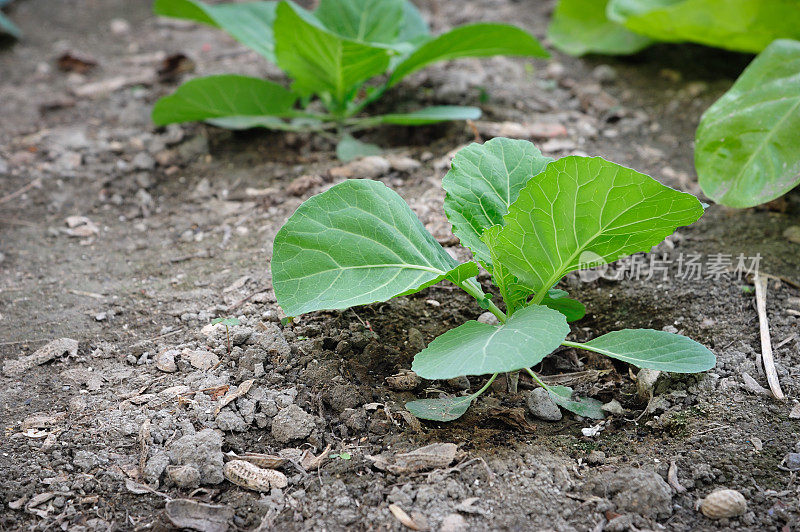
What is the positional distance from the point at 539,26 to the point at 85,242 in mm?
2173

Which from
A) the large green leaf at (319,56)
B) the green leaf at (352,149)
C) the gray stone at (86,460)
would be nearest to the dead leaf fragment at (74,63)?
the large green leaf at (319,56)

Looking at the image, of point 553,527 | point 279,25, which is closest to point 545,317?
point 553,527

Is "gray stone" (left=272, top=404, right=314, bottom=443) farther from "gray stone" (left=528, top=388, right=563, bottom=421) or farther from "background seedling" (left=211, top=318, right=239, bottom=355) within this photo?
"gray stone" (left=528, top=388, right=563, bottom=421)

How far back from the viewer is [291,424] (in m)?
1.39

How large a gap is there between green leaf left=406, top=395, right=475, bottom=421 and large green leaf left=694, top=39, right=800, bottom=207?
1017mm

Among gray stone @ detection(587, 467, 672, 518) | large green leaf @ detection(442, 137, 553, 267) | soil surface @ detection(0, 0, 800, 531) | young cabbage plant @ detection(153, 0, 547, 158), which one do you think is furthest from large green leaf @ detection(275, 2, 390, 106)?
gray stone @ detection(587, 467, 672, 518)

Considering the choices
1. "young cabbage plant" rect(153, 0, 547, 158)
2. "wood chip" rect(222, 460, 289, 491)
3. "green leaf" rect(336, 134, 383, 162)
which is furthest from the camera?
"green leaf" rect(336, 134, 383, 162)

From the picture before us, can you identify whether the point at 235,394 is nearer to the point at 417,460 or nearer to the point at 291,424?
the point at 291,424

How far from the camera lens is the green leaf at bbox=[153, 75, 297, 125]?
87.1 inches

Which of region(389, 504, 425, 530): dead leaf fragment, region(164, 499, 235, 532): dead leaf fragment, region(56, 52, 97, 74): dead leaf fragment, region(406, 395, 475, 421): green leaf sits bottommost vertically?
region(164, 499, 235, 532): dead leaf fragment

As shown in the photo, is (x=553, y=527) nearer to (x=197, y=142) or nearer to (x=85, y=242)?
(x=85, y=242)

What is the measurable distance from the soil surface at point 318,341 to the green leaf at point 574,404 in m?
0.04

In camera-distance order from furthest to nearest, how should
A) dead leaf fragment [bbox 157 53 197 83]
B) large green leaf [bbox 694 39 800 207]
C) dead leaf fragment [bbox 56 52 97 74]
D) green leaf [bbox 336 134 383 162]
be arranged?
dead leaf fragment [bbox 56 52 97 74]
dead leaf fragment [bbox 157 53 197 83]
green leaf [bbox 336 134 383 162]
large green leaf [bbox 694 39 800 207]

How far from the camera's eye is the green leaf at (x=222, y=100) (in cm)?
221
